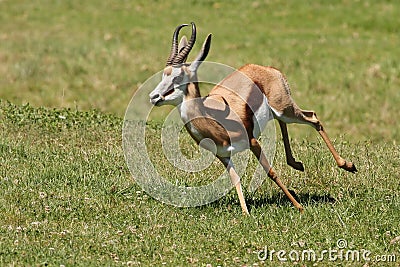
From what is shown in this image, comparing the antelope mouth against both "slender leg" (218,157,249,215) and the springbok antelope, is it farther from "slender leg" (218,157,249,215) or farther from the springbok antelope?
"slender leg" (218,157,249,215)

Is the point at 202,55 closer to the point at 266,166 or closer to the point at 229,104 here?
the point at 229,104

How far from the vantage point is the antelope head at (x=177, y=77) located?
7656 mm

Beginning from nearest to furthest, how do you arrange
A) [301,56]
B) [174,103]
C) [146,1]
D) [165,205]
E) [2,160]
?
[174,103]
[165,205]
[2,160]
[301,56]
[146,1]

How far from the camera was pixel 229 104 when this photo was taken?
835 centimetres

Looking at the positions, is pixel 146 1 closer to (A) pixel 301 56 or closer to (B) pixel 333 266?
Answer: (A) pixel 301 56

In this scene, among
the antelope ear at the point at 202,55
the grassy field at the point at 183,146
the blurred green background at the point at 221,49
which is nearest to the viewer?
the grassy field at the point at 183,146

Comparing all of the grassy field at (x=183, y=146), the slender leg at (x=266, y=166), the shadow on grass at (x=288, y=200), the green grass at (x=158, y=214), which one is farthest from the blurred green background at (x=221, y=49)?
the slender leg at (x=266, y=166)

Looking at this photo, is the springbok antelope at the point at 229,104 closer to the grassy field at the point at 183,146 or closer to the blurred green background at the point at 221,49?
the grassy field at the point at 183,146

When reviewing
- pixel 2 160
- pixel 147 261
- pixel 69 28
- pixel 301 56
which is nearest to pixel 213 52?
pixel 301 56

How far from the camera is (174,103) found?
7832 mm

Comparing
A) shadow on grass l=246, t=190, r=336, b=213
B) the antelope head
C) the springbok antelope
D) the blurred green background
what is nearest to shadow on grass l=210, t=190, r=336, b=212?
shadow on grass l=246, t=190, r=336, b=213

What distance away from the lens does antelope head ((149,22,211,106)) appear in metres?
7.66

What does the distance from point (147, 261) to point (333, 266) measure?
1.52m

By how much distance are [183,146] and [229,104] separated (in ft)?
8.81
